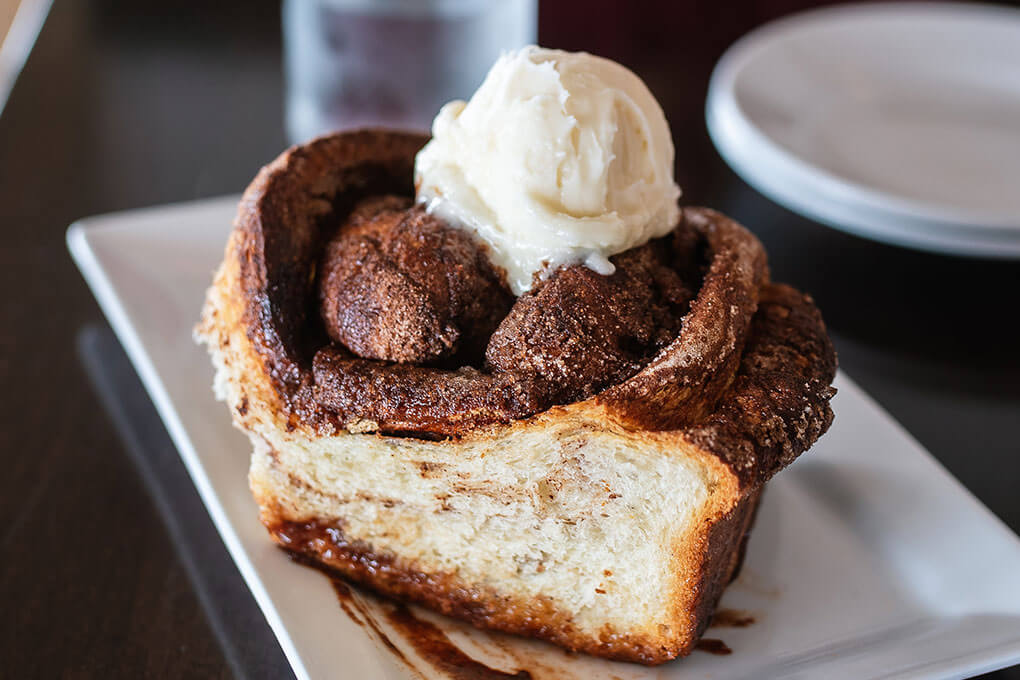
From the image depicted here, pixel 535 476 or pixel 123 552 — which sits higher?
pixel 535 476

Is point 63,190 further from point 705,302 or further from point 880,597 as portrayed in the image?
point 880,597

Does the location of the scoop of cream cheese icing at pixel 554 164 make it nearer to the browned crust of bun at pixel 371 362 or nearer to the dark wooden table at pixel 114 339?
the browned crust of bun at pixel 371 362

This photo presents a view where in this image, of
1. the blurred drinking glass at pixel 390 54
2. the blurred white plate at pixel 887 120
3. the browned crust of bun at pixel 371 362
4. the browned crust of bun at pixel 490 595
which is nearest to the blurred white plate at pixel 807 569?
the browned crust of bun at pixel 490 595

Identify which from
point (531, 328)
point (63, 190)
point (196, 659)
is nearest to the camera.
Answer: point (531, 328)

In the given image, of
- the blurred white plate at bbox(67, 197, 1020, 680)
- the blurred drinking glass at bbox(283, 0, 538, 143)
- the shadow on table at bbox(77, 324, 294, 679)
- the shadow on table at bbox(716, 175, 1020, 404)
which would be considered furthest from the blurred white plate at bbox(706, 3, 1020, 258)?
the shadow on table at bbox(77, 324, 294, 679)

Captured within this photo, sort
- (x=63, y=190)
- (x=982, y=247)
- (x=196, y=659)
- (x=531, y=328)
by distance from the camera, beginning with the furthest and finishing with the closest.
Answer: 1. (x=63, y=190)
2. (x=982, y=247)
3. (x=196, y=659)
4. (x=531, y=328)

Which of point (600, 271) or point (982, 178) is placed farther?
point (982, 178)

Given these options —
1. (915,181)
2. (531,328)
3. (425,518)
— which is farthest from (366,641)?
(915,181)
